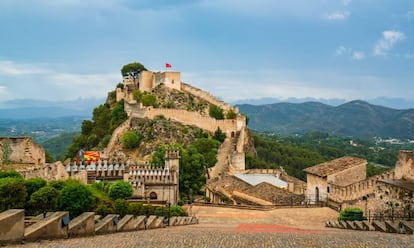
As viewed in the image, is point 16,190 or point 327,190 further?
point 327,190

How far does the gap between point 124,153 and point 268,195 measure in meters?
23.4

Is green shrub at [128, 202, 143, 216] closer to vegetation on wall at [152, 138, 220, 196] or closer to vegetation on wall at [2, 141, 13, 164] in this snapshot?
vegetation on wall at [2, 141, 13, 164]

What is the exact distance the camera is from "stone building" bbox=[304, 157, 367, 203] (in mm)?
32713

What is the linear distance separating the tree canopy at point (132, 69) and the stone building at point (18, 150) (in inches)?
2100

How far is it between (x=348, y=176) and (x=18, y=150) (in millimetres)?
22503

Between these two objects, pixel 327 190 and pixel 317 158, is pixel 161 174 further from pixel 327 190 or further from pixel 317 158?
pixel 317 158

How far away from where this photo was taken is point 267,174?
47.2m

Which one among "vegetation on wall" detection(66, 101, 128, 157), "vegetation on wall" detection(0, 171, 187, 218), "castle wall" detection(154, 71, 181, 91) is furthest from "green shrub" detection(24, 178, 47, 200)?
"castle wall" detection(154, 71, 181, 91)

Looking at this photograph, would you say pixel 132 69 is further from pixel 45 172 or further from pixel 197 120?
pixel 45 172

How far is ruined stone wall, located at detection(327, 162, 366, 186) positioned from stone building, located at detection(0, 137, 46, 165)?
19987mm

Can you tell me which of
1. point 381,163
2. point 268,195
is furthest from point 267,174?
point 381,163

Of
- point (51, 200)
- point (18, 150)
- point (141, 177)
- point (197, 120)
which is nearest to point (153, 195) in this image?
point (141, 177)

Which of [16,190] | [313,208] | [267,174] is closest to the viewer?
[16,190]

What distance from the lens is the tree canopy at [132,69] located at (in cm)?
8044
